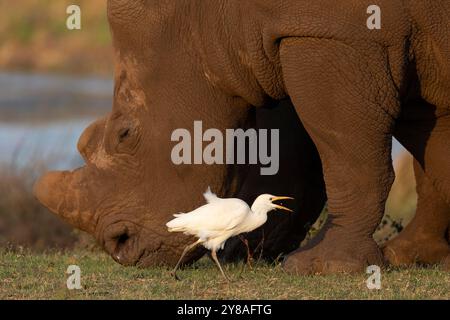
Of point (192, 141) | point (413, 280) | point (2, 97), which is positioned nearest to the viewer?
point (413, 280)

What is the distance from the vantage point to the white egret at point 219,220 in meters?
8.48

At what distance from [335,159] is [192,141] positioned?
2.98 feet

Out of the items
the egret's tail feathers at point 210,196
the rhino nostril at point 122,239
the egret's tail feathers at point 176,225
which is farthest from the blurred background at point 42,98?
the egret's tail feathers at point 176,225

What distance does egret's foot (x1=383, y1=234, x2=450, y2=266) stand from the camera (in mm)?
10359

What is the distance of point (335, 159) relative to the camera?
892cm

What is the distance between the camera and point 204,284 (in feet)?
27.4

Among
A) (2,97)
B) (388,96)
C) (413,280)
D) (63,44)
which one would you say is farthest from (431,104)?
(63,44)

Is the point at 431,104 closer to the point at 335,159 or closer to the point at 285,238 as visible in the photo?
the point at 335,159

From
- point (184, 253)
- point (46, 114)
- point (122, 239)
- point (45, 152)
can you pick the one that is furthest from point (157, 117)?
point (46, 114)

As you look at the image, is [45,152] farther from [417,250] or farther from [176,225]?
[176,225]

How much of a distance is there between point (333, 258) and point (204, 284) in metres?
0.93

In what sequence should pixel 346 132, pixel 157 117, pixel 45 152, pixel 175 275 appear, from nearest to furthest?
pixel 175 275 < pixel 346 132 < pixel 157 117 < pixel 45 152

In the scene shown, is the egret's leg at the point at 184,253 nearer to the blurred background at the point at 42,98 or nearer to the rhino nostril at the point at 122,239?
the rhino nostril at the point at 122,239

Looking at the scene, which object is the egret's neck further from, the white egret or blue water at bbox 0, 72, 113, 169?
blue water at bbox 0, 72, 113, 169
